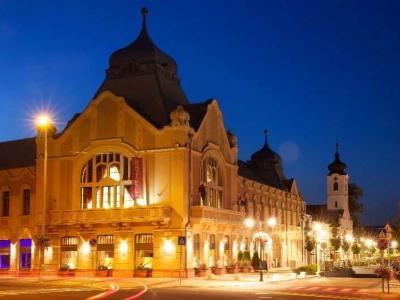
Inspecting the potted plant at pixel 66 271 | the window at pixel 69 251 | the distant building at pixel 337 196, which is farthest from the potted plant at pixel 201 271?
the distant building at pixel 337 196

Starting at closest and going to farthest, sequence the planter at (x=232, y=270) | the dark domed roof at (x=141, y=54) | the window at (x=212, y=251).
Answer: the window at (x=212, y=251) → the planter at (x=232, y=270) → the dark domed roof at (x=141, y=54)

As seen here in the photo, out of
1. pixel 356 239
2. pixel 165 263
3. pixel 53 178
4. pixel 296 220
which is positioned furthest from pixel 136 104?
pixel 356 239

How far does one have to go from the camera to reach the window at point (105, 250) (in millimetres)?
56750

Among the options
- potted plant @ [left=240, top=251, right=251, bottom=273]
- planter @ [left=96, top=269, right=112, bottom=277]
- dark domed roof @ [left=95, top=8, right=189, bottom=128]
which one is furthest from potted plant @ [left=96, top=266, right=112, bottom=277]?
dark domed roof @ [left=95, top=8, right=189, bottom=128]

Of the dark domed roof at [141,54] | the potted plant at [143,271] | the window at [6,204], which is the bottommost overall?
the potted plant at [143,271]

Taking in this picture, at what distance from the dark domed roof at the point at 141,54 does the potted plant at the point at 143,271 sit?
1877cm

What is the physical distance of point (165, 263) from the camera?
53.8 meters

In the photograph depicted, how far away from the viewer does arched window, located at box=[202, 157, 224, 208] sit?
196 ft

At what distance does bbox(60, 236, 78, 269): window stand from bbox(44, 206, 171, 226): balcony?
1698 millimetres

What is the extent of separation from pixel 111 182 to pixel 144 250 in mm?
6559

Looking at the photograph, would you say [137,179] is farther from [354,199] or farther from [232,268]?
[354,199]

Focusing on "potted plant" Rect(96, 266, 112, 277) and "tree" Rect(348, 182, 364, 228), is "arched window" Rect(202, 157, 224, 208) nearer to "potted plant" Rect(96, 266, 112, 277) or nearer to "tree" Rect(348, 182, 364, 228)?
"potted plant" Rect(96, 266, 112, 277)

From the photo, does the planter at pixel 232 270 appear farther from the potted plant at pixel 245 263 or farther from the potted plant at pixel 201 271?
the potted plant at pixel 201 271

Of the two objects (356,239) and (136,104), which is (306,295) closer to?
(136,104)
